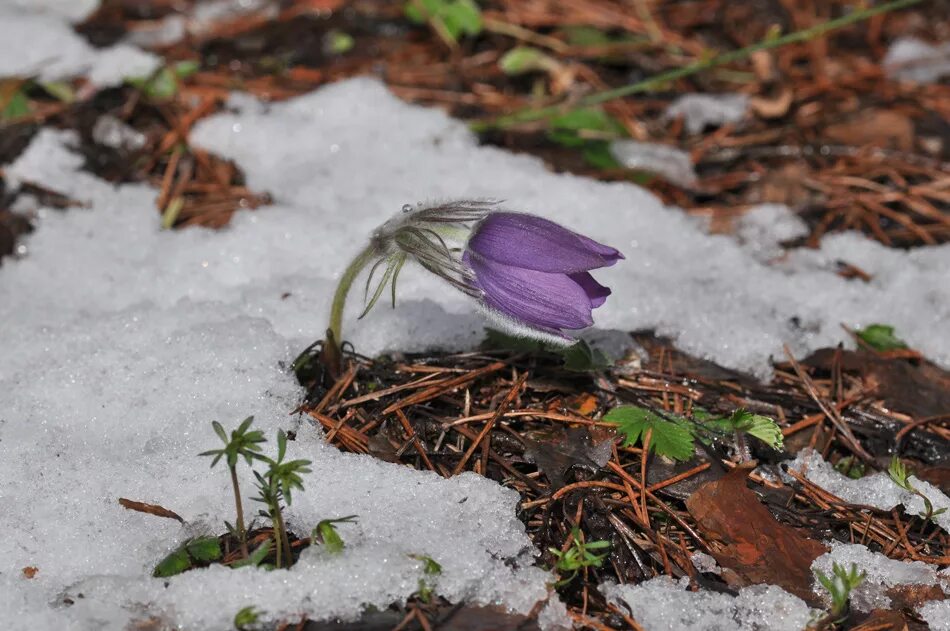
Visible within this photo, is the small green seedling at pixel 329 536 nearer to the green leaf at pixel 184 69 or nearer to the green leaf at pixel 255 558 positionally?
the green leaf at pixel 255 558

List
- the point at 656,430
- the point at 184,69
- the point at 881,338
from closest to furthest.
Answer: the point at 656,430 → the point at 881,338 → the point at 184,69

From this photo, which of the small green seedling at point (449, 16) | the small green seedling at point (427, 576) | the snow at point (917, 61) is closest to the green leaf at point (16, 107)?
the small green seedling at point (449, 16)

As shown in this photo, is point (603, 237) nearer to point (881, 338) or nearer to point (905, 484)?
point (881, 338)

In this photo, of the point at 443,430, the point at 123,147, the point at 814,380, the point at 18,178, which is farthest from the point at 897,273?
the point at 18,178

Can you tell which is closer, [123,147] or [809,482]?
[809,482]

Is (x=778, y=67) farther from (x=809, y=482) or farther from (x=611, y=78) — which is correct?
(x=809, y=482)

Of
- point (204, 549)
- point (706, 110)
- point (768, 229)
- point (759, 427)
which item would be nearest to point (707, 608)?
point (759, 427)
